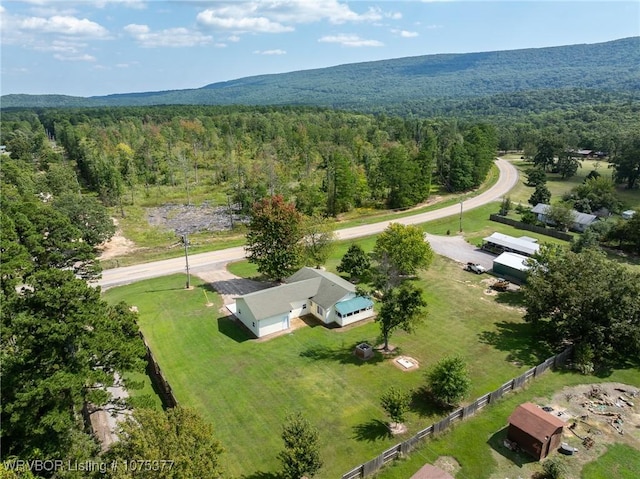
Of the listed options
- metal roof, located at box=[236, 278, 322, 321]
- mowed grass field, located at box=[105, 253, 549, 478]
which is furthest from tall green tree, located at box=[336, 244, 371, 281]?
mowed grass field, located at box=[105, 253, 549, 478]

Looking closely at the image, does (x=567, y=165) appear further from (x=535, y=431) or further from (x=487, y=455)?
(x=487, y=455)

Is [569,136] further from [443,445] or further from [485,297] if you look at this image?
[443,445]

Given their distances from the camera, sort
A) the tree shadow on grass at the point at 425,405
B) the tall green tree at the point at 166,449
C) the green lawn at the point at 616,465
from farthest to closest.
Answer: the tree shadow on grass at the point at 425,405
the green lawn at the point at 616,465
the tall green tree at the point at 166,449

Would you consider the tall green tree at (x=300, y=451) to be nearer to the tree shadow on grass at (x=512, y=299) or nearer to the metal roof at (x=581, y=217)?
the tree shadow on grass at (x=512, y=299)

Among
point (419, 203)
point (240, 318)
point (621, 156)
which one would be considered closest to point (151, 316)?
point (240, 318)

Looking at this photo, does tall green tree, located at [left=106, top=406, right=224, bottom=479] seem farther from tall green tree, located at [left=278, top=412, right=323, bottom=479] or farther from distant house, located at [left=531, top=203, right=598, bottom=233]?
distant house, located at [left=531, top=203, right=598, bottom=233]

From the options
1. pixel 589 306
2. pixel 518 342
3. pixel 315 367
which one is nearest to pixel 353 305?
pixel 315 367

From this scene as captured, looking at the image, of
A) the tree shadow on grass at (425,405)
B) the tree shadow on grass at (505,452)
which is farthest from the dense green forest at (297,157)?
the tree shadow on grass at (505,452)
